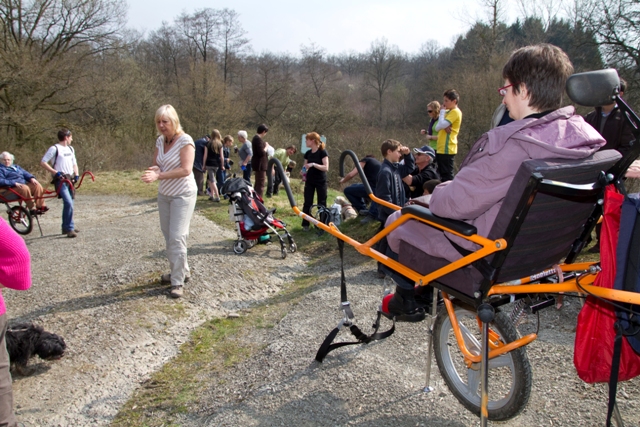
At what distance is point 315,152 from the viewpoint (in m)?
8.67

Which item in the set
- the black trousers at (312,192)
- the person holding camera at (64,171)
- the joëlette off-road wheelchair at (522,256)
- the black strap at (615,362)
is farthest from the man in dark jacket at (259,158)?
the black strap at (615,362)

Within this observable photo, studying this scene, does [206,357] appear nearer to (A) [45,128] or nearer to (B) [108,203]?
(B) [108,203]

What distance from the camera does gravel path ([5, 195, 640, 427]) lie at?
291cm

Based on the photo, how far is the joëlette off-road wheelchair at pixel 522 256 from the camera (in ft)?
5.94

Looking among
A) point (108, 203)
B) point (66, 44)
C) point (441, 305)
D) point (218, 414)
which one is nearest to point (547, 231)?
point (441, 305)

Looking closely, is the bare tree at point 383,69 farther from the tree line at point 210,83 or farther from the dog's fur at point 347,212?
the dog's fur at point 347,212

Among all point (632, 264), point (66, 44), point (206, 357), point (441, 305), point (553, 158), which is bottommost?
point (206, 357)

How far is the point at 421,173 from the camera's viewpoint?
7.33 metres

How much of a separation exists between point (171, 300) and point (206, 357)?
4.23 ft

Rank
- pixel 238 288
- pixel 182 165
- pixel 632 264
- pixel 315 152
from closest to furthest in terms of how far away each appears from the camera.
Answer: pixel 632 264
pixel 182 165
pixel 238 288
pixel 315 152

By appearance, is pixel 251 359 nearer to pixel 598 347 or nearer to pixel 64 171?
pixel 598 347

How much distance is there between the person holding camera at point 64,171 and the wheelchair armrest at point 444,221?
24.8 feet

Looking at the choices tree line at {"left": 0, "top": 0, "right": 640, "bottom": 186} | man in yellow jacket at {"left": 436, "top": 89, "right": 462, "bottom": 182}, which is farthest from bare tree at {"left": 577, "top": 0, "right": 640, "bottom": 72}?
man in yellow jacket at {"left": 436, "top": 89, "right": 462, "bottom": 182}

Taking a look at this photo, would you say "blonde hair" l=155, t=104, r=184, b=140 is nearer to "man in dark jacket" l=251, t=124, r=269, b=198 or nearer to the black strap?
the black strap
